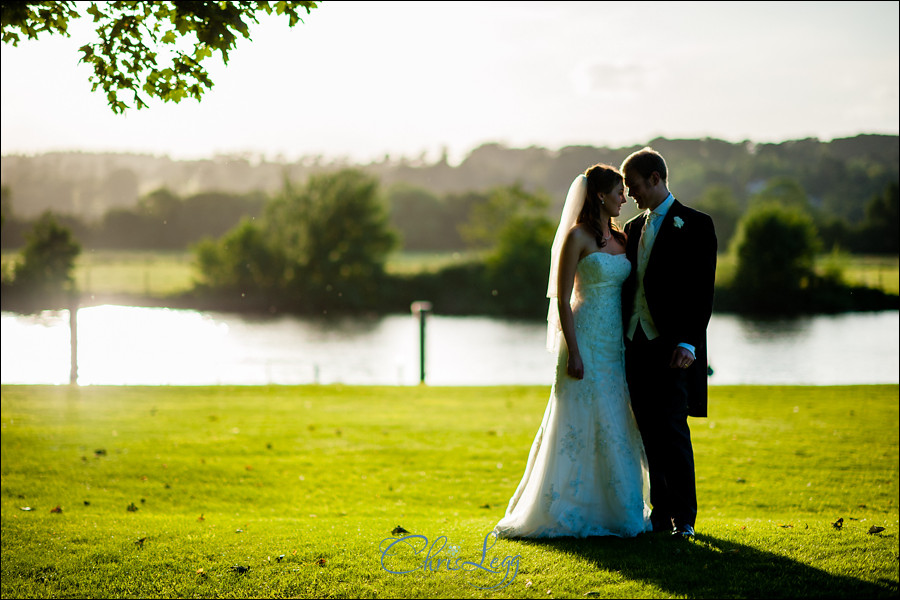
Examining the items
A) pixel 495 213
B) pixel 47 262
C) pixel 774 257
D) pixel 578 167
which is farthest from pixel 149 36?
pixel 495 213

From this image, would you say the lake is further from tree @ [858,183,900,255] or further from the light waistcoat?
the light waistcoat

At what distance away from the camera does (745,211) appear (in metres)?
26.9

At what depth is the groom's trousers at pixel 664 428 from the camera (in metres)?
4.52

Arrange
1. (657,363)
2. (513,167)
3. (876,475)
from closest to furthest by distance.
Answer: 1. (657,363)
2. (876,475)
3. (513,167)

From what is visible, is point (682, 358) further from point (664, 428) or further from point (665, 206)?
point (665, 206)

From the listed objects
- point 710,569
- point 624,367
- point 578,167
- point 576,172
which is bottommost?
point 710,569

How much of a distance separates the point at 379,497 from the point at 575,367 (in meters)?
2.88

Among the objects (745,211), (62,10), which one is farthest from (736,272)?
(62,10)

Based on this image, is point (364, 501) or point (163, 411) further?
point (163, 411)

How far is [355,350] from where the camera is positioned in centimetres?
3184

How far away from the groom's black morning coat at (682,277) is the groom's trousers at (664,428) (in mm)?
127

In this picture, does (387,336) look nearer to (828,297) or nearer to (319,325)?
(319,325)

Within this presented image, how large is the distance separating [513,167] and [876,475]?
35.3 m

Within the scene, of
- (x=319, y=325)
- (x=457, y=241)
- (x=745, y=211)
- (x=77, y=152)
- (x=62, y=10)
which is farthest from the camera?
(x=457, y=241)
